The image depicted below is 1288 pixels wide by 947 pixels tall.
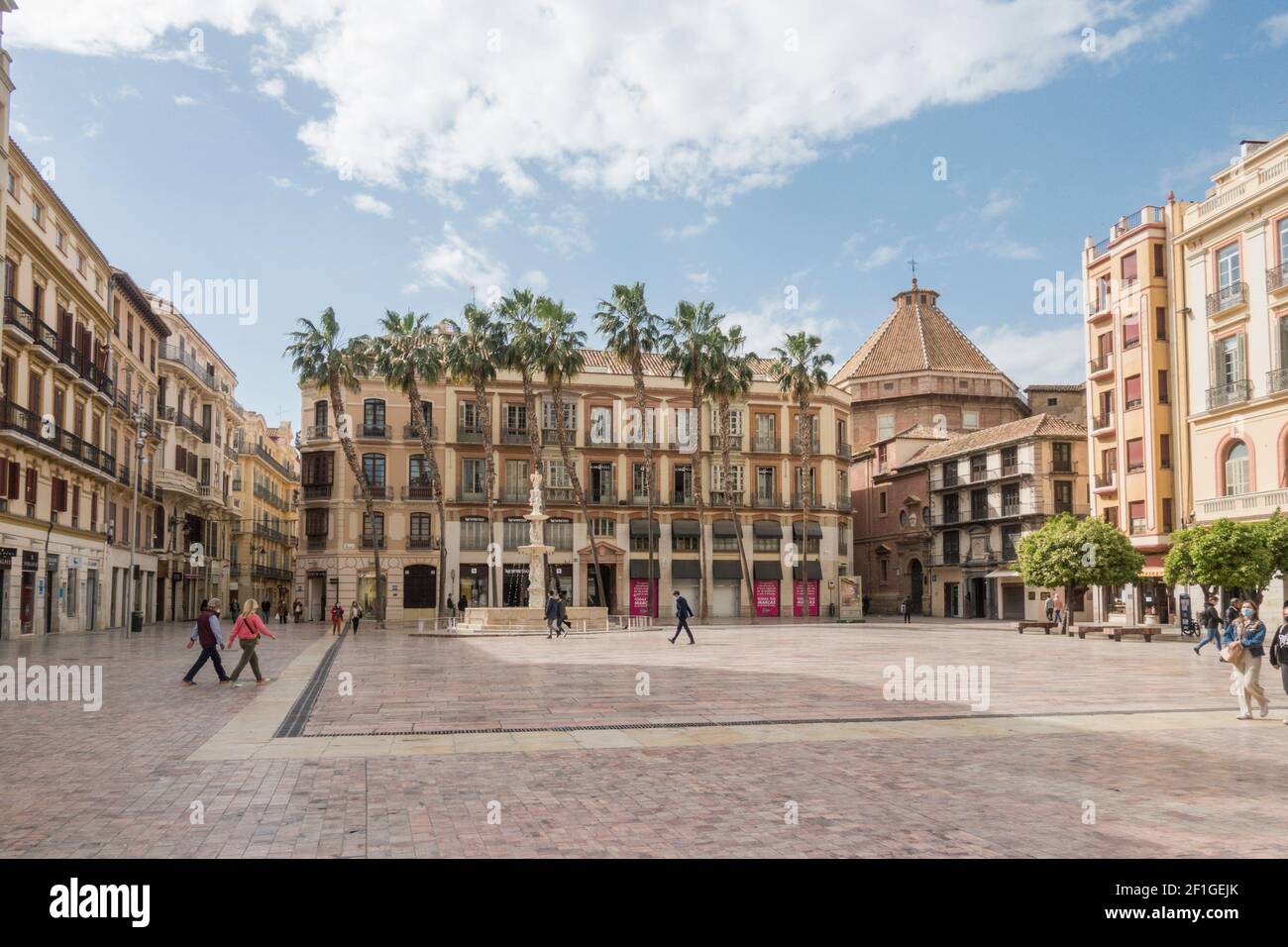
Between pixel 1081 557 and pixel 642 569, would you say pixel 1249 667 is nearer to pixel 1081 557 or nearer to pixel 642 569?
pixel 1081 557

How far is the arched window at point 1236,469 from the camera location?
40781 mm

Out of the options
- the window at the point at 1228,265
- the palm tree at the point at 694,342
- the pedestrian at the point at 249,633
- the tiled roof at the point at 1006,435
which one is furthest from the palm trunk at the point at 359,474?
the window at the point at 1228,265

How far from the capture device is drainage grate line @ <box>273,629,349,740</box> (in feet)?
41.8

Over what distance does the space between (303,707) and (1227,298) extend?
131 ft

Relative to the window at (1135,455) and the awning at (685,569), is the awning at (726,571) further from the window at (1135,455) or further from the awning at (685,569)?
the window at (1135,455)

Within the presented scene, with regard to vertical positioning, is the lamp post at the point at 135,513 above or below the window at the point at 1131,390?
below

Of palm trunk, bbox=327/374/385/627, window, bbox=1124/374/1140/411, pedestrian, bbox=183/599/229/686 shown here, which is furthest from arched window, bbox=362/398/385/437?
pedestrian, bbox=183/599/229/686

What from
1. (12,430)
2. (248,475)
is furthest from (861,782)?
(248,475)

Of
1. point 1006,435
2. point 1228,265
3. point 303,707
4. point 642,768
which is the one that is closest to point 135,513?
point 303,707

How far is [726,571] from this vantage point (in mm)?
63344

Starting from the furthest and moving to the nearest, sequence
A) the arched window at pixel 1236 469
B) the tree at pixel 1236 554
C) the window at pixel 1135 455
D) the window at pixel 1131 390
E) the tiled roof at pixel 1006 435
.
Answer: the tiled roof at pixel 1006 435, the window at pixel 1131 390, the window at pixel 1135 455, the arched window at pixel 1236 469, the tree at pixel 1236 554

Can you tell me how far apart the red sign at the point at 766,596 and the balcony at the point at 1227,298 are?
29427 millimetres

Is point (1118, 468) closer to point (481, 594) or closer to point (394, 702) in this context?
point (481, 594)

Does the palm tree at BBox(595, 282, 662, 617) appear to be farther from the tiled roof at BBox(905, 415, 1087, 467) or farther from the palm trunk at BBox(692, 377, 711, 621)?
the tiled roof at BBox(905, 415, 1087, 467)
